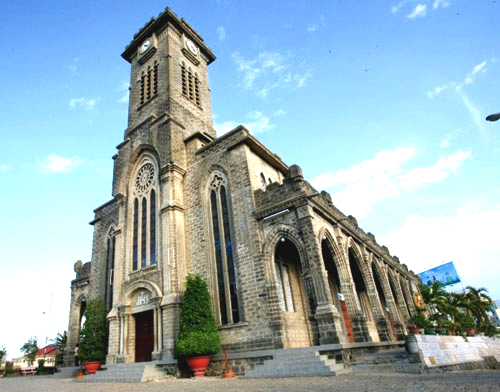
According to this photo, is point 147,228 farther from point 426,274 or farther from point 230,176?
point 426,274

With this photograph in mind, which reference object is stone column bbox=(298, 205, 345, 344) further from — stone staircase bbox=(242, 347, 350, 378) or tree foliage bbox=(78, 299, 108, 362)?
tree foliage bbox=(78, 299, 108, 362)

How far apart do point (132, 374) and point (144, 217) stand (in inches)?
339

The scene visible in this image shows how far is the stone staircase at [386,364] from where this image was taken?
31.7 feet

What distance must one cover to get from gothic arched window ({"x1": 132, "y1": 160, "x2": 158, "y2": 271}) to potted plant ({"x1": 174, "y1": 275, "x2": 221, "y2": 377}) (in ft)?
13.7

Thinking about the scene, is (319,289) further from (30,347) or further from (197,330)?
(30,347)

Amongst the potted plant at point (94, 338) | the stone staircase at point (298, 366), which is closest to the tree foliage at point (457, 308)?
the stone staircase at point (298, 366)

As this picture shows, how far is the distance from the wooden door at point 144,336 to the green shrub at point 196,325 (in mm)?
3064

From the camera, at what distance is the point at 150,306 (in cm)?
1620

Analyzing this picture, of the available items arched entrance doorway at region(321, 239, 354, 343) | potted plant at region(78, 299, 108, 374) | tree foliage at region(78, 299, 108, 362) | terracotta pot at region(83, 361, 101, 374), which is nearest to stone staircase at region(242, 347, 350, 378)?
arched entrance doorway at region(321, 239, 354, 343)

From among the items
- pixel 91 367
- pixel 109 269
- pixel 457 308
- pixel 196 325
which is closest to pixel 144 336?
pixel 91 367

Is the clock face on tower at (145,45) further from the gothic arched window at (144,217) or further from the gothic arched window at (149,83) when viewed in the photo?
the gothic arched window at (144,217)

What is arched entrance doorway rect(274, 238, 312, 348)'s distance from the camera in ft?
45.4

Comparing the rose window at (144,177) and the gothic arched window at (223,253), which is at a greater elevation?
the rose window at (144,177)

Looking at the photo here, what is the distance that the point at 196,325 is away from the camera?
1339cm
